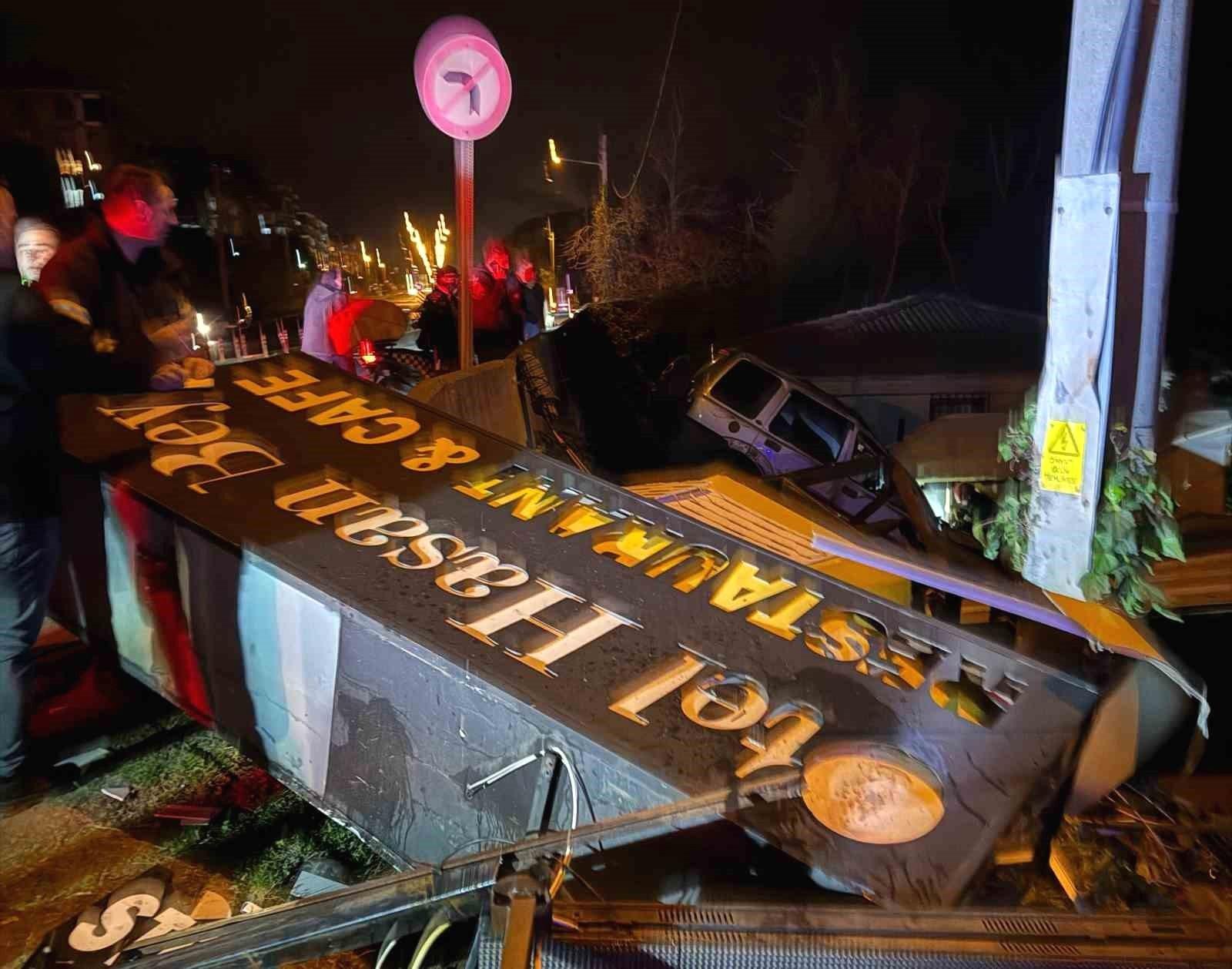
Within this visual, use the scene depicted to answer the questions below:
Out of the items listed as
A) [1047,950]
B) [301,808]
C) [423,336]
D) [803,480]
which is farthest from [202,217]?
[1047,950]

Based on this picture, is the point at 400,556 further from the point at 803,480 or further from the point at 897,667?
the point at 803,480

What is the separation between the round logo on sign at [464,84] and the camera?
488cm

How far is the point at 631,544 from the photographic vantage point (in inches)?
137

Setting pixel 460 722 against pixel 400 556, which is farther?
pixel 400 556

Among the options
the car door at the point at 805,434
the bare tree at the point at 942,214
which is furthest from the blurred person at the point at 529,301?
the bare tree at the point at 942,214

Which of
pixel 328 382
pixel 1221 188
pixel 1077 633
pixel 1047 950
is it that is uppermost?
pixel 1221 188

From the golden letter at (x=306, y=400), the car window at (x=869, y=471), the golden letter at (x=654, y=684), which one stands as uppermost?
the golden letter at (x=306, y=400)

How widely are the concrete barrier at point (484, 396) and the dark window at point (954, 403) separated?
1257cm

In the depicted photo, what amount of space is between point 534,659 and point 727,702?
0.63 m

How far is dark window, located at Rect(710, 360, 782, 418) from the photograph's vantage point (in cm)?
890

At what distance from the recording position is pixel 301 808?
10.9ft

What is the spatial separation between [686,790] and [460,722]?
29.2 inches

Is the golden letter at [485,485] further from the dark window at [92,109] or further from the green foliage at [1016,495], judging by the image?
the dark window at [92,109]

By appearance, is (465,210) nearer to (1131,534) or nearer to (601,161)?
(1131,534)
